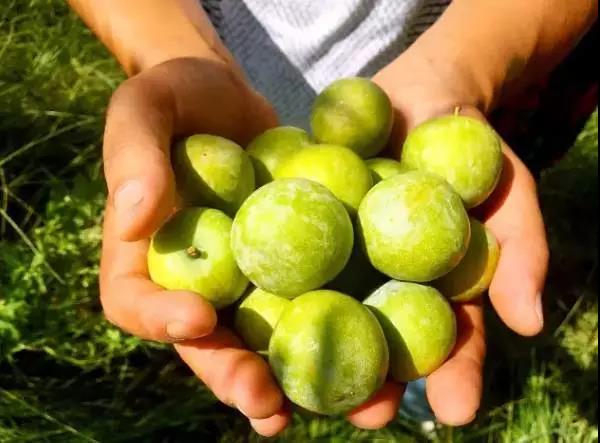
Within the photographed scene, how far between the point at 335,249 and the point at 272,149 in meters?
0.33

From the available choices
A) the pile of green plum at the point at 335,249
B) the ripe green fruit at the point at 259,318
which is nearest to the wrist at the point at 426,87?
the pile of green plum at the point at 335,249

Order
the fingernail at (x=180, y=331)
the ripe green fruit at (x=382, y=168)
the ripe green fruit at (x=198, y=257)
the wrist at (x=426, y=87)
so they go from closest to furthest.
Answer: the fingernail at (x=180, y=331), the ripe green fruit at (x=198, y=257), the ripe green fruit at (x=382, y=168), the wrist at (x=426, y=87)

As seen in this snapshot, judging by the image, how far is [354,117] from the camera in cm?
159

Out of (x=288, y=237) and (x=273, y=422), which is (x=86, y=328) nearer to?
(x=273, y=422)

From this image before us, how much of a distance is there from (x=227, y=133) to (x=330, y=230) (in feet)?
A: 1.64

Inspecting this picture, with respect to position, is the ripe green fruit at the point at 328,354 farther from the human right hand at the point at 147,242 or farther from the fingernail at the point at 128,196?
the fingernail at the point at 128,196

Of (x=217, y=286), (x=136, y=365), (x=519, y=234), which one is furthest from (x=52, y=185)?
(x=519, y=234)

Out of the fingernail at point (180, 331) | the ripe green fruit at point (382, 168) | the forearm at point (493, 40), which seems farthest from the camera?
the forearm at point (493, 40)

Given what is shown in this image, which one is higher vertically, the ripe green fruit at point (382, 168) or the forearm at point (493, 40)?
the ripe green fruit at point (382, 168)

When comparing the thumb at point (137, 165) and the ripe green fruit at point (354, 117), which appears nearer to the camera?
the thumb at point (137, 165)

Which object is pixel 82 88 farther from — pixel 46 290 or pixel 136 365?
pixel 136 365

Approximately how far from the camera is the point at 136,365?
228 centimetres

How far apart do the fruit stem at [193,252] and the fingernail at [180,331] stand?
0.14 m

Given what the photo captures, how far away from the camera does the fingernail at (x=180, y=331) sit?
1.21m
